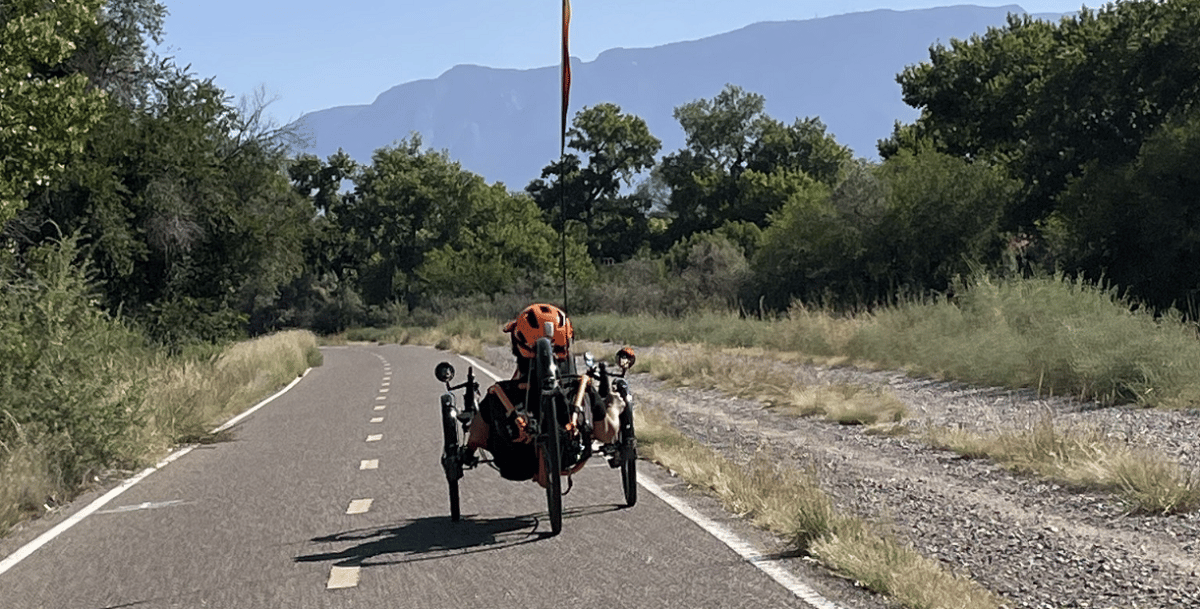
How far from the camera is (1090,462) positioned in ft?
37.3

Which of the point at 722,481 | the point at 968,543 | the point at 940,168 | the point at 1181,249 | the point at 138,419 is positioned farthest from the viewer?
the point at 940,168

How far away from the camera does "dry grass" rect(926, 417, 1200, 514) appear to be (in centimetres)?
983

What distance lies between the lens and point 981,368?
21.9 meters

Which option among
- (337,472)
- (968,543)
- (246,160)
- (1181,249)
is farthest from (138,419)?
(1181,249)

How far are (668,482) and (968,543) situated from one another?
387cm

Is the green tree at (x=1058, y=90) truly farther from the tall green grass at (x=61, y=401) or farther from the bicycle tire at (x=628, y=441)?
the bicycle tire at (x=628, y=441)

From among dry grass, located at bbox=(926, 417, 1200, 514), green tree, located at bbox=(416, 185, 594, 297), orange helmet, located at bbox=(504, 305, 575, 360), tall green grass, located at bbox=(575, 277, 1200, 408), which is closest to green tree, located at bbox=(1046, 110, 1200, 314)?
tall green grass, located at bbox=(575, 277, 1200, 408)

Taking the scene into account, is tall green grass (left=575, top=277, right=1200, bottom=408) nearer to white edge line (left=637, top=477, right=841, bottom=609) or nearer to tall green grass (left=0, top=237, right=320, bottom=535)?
white edge line (left=637, top=477, right=841, bottom=609)

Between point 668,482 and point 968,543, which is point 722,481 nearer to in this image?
point 668,482

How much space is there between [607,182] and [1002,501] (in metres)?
102

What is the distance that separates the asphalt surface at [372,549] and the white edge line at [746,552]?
81 millimetres

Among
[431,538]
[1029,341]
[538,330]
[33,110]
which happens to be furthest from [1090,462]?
[33,110]

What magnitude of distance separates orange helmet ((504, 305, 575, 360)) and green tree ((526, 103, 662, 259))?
322 feet

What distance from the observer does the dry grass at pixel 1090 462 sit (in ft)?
32.2
